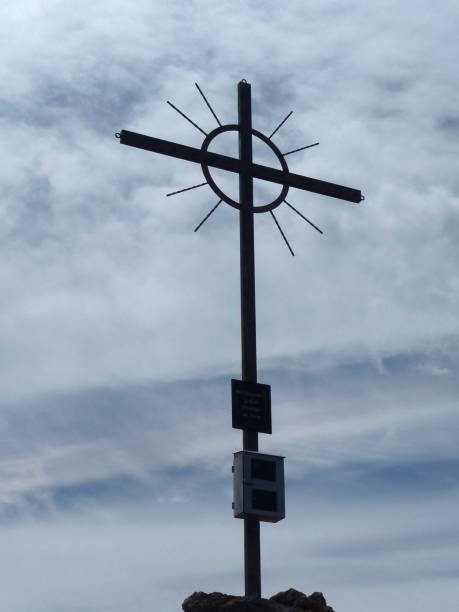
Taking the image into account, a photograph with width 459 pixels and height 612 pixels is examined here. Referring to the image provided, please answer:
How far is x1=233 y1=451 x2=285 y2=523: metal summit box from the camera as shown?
71.9 feet

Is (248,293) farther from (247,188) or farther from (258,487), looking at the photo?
(258,487)

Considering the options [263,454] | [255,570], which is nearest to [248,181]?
[263,454]

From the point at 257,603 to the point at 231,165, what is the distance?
9280 millimetres

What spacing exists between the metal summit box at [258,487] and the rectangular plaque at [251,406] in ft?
2.21

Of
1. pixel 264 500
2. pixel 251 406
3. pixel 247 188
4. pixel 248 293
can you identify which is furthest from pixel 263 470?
pixel 247 188

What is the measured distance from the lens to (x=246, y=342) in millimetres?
23578

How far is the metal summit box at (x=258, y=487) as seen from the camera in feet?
71.9

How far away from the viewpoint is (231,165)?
82.6 feet

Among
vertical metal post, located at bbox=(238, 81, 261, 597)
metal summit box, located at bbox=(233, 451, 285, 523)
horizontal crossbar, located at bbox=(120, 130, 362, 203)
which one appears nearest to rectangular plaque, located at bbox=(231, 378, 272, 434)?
vertical metal post, located at bbox=(238, 81, 261, 597)

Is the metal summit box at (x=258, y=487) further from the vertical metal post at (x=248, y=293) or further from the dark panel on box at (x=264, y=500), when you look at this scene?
the vertical metal post at (x=248, y=293)

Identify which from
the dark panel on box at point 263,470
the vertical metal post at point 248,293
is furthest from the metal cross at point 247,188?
the dark panel on box at point 263,470

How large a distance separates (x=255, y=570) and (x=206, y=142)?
897cm

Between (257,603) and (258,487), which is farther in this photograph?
(258,487)

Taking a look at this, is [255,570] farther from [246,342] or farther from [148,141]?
[148,141]
